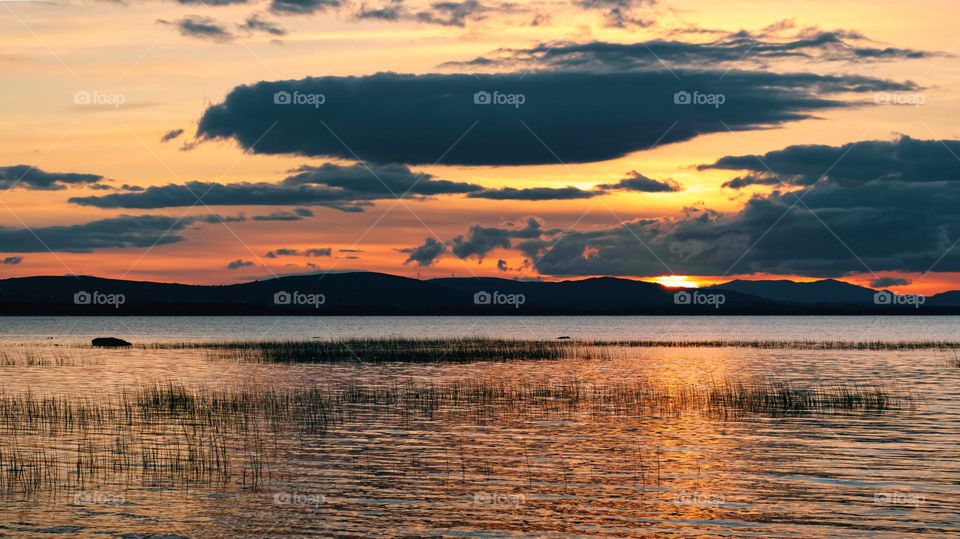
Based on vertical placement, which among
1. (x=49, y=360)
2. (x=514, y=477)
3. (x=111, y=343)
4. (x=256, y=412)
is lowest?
(x=514, y=477)

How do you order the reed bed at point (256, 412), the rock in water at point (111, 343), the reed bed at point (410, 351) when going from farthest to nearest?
the rock in water at point (111, 343)
the reed bed at point (410, 351)
the reed bed at point (256, 412)

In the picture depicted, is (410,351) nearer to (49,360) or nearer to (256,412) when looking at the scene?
(49,360)

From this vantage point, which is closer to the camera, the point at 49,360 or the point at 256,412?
the point at 256,412

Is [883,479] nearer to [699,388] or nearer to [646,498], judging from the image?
[646,498]

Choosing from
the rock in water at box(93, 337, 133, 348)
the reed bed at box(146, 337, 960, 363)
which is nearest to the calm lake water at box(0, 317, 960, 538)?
the reed bed at box(146, 337, 960, 363)

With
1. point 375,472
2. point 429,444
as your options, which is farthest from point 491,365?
point 375,472

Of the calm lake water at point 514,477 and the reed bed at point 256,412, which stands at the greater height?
the reed bed at point 256,412

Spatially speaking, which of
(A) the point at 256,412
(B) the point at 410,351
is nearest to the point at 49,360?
(B) the point at 410,351

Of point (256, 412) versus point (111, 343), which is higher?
point (111, 343)

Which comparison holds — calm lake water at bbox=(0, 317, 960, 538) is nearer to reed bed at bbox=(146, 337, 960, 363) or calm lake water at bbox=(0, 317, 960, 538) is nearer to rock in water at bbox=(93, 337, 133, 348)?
reed bed at bbox=(146, 337, 960, 363)

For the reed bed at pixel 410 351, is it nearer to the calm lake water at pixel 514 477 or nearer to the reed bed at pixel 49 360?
the reed bed at pixel 49 360

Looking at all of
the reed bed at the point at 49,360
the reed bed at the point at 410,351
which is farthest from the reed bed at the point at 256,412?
the reed bed at the point at 49,360

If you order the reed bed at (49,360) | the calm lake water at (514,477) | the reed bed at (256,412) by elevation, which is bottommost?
the calm lake water at (514,477)

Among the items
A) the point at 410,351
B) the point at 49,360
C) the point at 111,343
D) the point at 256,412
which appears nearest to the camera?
the point at 256,412
